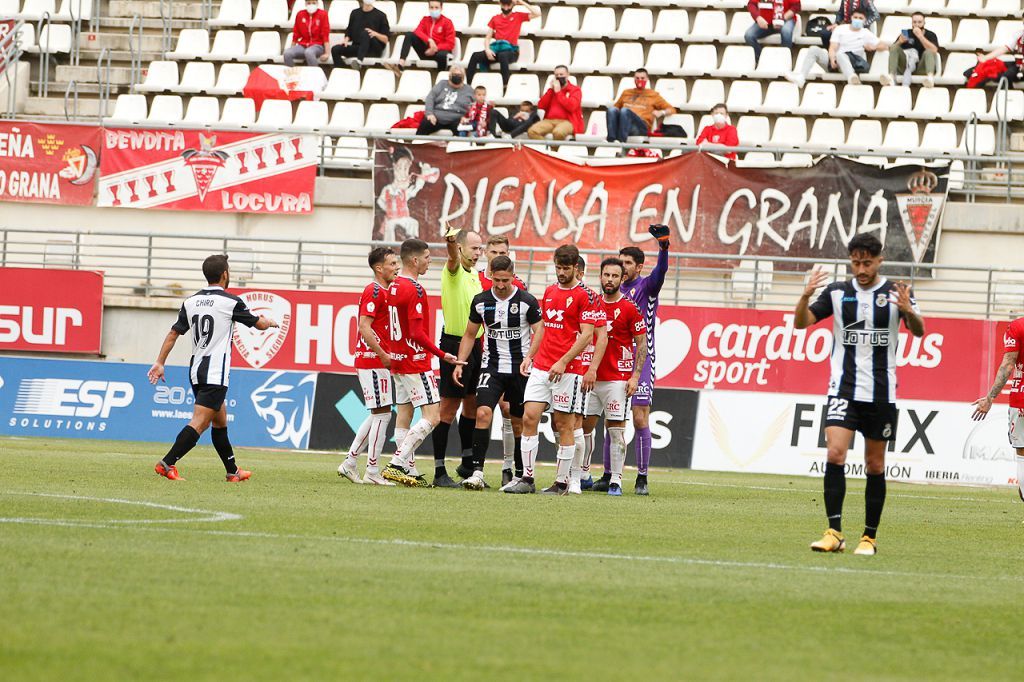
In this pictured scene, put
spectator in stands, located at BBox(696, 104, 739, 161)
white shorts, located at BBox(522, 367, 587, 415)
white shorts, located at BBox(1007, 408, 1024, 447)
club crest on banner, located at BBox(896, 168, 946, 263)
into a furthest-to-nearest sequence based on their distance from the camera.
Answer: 1. spectator in stands, located at BBox(696, 104, 739, 161)
2. club crest on banner, located at BBox(896, 168, 946, 263)
3. white shorts, located at BBox(1007, 408, 1024, 447)
4. white shorts, located at BBox(522, 367, 587, 415)

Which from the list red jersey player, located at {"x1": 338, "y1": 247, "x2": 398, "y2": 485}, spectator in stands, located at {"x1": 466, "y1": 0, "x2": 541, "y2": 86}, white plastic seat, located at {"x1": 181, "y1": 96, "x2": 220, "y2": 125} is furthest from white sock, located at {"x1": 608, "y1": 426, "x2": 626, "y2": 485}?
white plastic seat, located at {"x1": 181, "y1": 96, "x2": 220, "y2": 125}

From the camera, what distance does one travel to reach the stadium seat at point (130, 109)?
2861 cm

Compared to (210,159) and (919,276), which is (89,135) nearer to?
(210,159)

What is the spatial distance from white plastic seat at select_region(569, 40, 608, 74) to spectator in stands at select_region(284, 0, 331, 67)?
473cm

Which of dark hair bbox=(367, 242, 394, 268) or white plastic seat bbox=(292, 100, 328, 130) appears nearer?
dark hair bbox=(367, 242, 394, 268)

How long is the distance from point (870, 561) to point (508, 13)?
20.9m

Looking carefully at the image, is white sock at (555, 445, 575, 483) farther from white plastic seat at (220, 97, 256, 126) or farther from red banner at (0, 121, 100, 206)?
white plastic seat at (220, 97, 256, 126)

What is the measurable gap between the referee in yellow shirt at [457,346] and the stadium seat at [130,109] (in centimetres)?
1532

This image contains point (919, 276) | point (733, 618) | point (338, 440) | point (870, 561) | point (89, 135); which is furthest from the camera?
point (89, 135)

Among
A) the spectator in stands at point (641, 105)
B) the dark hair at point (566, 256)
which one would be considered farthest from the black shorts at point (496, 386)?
the spectator in stands at point (641, 105)

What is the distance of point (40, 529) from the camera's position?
29.5ft

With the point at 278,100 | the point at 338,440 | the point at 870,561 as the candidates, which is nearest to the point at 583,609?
the point at 870,561

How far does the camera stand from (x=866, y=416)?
9992mm

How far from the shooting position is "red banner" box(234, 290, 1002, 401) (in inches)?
837
